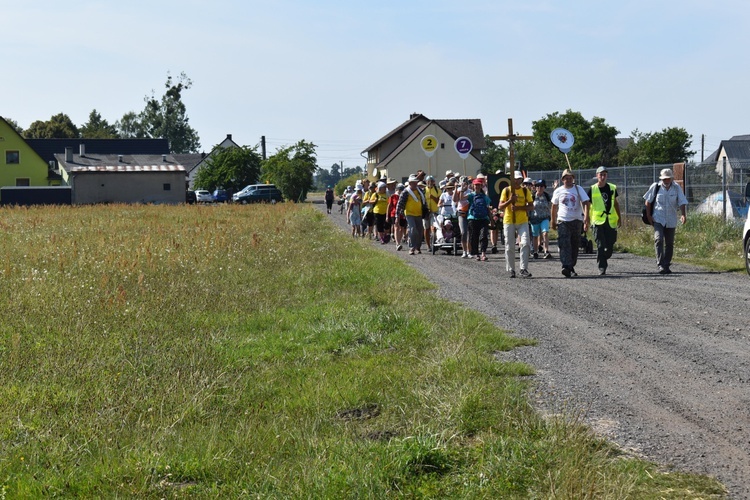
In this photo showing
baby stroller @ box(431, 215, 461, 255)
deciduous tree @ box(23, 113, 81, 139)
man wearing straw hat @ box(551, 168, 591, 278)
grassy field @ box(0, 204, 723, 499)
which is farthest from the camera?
deciduous tree @ box(23, 113, 81, 139)

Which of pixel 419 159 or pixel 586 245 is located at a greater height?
pixel 419 159

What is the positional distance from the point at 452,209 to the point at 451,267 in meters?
4.10

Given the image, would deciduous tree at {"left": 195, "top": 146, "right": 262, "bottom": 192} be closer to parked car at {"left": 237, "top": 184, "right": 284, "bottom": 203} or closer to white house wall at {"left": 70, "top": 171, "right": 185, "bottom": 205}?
white house wall at {"left": 70, "top": 171, "right": 185, "bottom": 205}

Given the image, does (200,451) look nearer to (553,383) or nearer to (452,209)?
(553,383)

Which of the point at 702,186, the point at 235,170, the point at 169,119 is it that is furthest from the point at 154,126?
the point at 702,186

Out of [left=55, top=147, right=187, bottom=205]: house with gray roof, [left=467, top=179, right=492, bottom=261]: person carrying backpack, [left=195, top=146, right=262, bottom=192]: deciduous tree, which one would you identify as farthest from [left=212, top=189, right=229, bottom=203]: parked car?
[left=467, top=179, right=492, bottom=261]: person carrying backpack

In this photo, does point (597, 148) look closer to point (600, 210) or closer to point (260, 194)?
point (260, 194)

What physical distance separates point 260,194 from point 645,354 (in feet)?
229

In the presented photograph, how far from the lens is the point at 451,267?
62.3 feet

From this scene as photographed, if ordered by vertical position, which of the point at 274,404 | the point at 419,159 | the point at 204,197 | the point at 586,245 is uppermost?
the point at 419,159

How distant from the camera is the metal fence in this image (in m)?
23.0

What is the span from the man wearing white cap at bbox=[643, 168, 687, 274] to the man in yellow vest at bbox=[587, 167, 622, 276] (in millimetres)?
608

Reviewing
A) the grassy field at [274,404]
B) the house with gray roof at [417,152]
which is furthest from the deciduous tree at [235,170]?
the grassy field at [274,404]

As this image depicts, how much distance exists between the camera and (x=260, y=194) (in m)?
77.6
